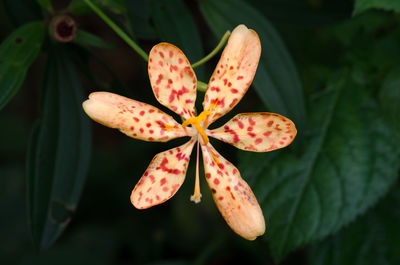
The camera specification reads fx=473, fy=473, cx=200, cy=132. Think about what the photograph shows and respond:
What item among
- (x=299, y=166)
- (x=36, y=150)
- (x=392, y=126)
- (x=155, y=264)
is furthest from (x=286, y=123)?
(x=155, y=264)

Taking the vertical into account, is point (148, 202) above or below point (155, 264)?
above

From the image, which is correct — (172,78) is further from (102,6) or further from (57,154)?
(57,154)

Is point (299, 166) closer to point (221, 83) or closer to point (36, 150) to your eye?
point (221, 83)

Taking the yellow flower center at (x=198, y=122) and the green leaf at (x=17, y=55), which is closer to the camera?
the yellow flower center at (x=198, y=122)

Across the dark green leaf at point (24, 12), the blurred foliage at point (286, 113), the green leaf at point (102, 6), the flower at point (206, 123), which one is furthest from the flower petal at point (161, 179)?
the dark green leaf at point (24, 12)

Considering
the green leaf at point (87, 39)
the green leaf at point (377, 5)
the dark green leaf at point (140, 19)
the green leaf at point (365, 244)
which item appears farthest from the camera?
the green leaf at point (365, 244)

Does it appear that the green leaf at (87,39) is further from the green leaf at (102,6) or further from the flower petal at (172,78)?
the flower petal at (172,78)
